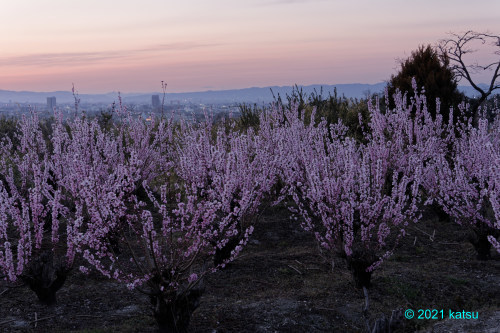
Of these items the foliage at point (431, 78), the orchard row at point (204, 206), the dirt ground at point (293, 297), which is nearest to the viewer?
the orchard row at point (204, 206)

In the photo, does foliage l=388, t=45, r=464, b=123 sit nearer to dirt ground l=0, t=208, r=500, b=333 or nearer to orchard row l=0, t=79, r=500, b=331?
orchard row l=0, t=79, r=500, b=331

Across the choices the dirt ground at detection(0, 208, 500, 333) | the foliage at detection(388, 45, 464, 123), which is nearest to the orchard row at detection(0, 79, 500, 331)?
the dirt ground at detection(0, 208, 500, 333)

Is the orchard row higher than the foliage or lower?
lower

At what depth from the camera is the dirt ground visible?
5031 millimetres

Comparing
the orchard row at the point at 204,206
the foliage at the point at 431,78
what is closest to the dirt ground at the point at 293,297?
the orchard row at the point at 204,206

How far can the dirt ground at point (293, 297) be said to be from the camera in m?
5.03

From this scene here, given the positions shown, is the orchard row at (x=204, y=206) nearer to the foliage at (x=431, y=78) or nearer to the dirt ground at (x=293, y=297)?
the dirt ground at (x=293, y=297)

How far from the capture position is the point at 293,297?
5746mm

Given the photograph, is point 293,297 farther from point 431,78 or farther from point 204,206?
point 431,78

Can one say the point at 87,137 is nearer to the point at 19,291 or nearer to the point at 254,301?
the point at 19,291

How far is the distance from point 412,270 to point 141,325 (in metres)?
3.89

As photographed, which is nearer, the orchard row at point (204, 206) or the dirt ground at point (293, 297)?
the orchard row at point (204, 206)

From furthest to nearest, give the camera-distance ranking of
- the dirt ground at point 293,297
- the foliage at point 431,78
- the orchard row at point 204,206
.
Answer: the foliage at point 431,78 < the dirt ground at point 293,297 < the orchard row at point 204,206

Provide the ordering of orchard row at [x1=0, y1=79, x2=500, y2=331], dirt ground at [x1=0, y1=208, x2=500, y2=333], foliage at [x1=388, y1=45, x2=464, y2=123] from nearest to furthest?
orchard row at [x1=0, y1=79, x2=500, y2=331] < dirt ground at [x1=0, y1=208, x2=500, y2=333] < foliage at [x1=388, y1=45, x2=464, y2=123]
